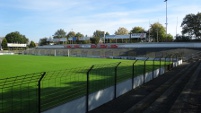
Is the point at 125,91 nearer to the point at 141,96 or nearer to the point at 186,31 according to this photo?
the point at 141,96

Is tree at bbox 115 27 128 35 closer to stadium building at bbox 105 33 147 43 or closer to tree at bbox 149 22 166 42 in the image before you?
tree at bbox 149 22 166 42

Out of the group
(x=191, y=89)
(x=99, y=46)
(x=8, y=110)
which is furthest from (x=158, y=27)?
(x=8, y=110)

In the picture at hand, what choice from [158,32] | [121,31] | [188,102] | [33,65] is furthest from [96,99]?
[121,31]

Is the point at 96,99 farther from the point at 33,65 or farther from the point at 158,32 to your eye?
the point at 158,32

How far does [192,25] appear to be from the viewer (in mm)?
95125

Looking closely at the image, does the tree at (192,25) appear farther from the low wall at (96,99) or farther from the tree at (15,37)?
the tree at (15,37)

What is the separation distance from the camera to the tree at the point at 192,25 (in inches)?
3706

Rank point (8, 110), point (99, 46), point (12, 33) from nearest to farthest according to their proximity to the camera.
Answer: point (8, 110), point (99, 46), point (12, 33)

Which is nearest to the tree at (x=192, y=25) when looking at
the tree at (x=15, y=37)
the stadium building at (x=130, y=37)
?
the stadium building at (x=130, y=37)

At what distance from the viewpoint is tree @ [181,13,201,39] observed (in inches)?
3706

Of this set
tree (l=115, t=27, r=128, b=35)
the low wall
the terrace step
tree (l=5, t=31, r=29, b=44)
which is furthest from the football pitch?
tree (l=5, t=31, r=29, b=44)

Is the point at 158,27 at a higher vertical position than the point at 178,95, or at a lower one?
higher

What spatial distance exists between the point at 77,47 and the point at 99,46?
40.5 feet

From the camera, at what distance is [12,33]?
555 feet
